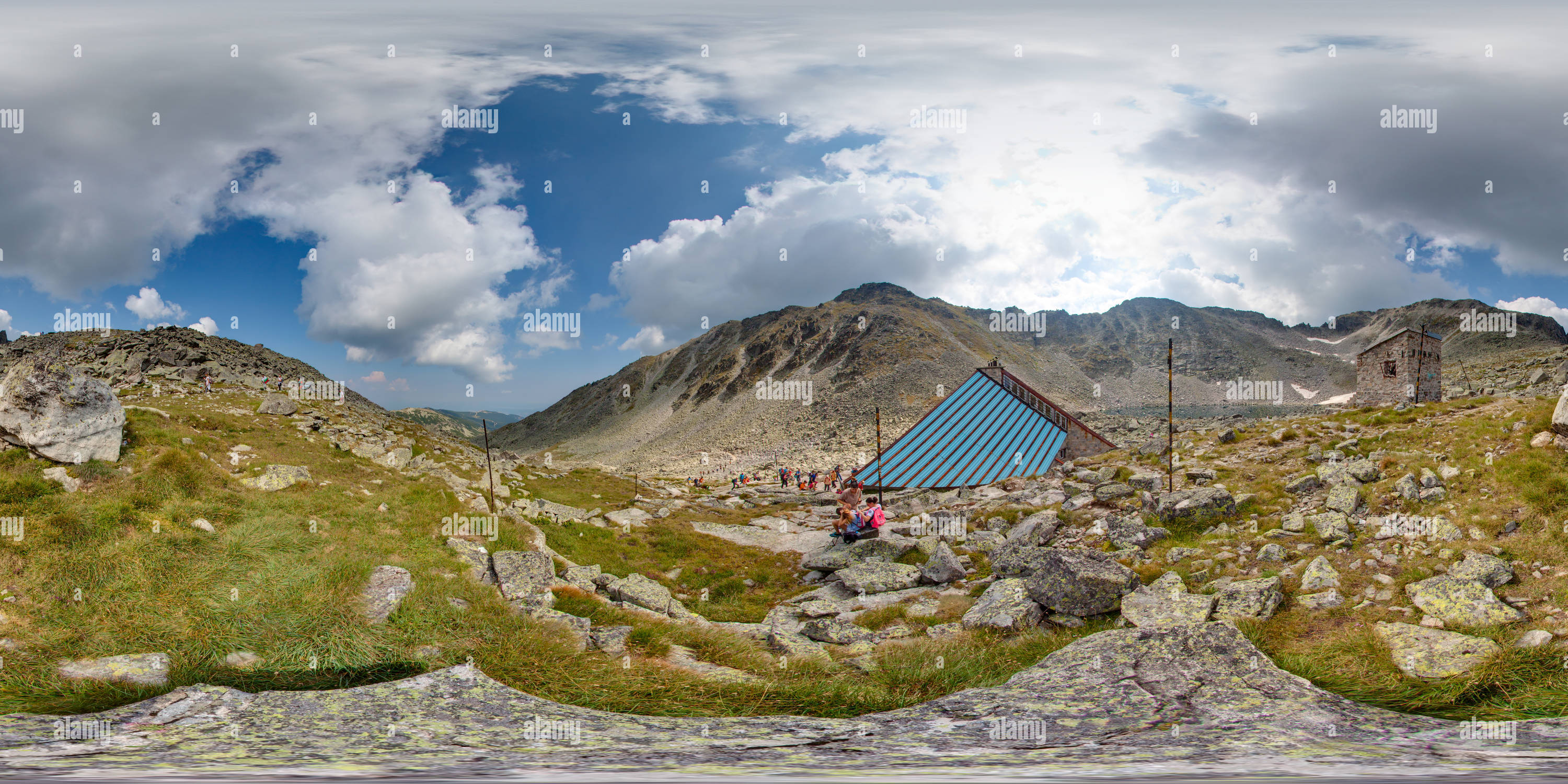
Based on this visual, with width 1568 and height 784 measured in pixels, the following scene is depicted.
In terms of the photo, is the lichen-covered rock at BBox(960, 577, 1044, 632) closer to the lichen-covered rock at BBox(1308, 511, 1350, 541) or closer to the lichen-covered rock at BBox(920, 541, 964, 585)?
the lichen-covered rock at BBox(920, 541, 964, 585)

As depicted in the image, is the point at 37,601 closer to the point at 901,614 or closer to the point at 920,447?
the point at 901,614

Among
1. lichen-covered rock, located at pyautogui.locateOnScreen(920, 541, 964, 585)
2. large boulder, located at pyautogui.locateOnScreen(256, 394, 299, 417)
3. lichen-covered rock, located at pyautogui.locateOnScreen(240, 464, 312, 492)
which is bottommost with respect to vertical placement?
lichen-covered rock, located at pyautogui.locateOnScreen(920, 541, 964, 585)

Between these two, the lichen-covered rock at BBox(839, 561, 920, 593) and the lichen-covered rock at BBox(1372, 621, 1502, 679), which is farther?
the lichen-covered rock at BBox(839, 561, 920, 593)

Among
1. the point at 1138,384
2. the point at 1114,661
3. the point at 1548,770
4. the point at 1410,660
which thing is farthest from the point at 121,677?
the point at 1138,384

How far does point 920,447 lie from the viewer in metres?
34.8

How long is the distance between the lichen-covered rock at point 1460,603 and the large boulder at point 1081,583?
3.59 meters

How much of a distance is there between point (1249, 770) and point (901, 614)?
9.38 meters

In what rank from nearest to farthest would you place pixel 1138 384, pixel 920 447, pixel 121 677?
pixel 121 677
pixel 920 447
pixel 1138 384

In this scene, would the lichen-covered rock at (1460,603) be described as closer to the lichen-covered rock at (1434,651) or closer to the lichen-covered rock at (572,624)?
the lichen-covered rock at (1434,651)

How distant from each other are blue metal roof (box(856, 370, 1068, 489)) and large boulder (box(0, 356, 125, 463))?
2621 centimetres

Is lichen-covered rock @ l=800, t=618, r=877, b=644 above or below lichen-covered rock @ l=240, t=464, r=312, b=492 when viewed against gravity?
below

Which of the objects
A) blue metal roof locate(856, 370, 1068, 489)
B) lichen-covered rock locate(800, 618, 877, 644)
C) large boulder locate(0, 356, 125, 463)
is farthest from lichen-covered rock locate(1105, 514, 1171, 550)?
large boulder locate(0, 356, 125, 463)

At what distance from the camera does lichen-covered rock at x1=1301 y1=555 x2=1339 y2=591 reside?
996 cm

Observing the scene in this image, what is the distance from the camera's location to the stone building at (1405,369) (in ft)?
94.2
